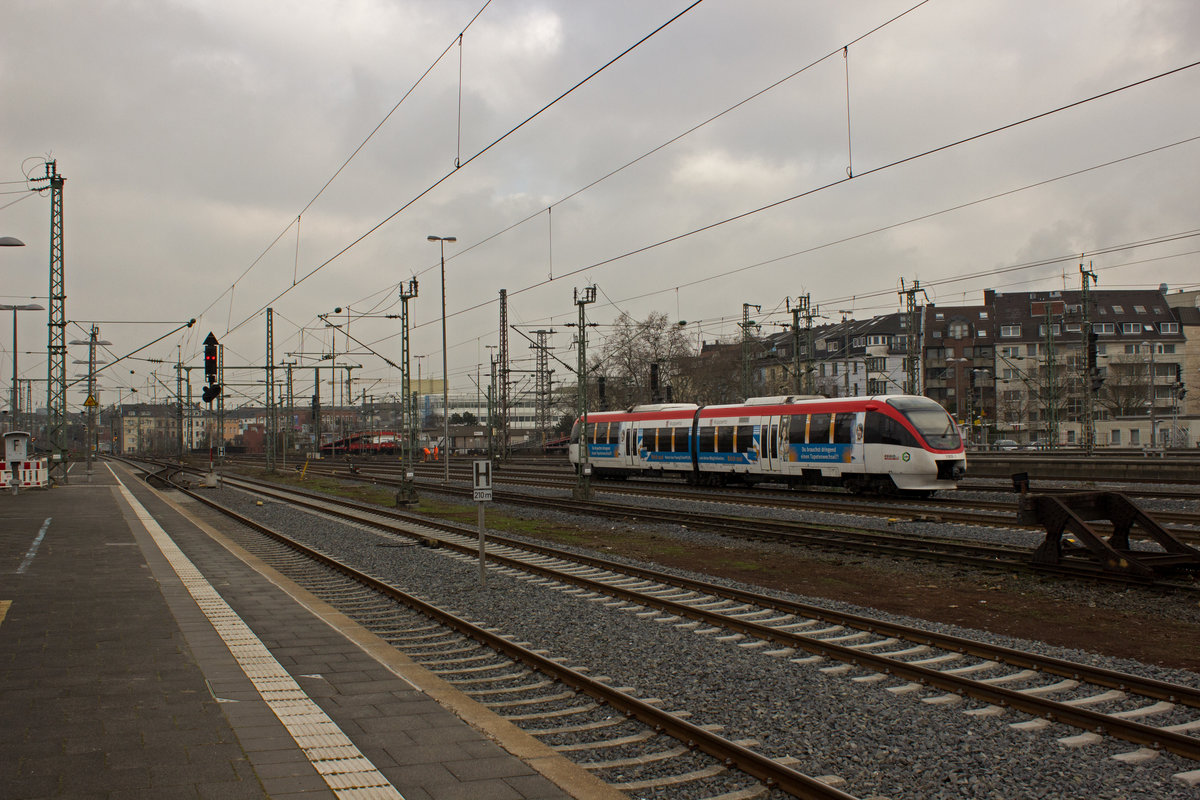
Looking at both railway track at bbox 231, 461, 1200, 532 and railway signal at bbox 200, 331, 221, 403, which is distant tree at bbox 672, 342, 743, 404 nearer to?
railway track at bbox 231, 461, 1200, 532

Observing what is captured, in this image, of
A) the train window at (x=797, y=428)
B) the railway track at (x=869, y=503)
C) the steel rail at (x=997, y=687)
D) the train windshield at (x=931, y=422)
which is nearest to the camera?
the steel rail at (x=997, y=687)

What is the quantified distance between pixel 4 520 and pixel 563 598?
17.3 meters

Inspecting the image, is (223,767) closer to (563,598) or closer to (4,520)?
(563,598)

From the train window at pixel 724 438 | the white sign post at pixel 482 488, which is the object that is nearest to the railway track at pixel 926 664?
the white sign post at pixel 482 488

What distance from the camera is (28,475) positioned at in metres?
36.1

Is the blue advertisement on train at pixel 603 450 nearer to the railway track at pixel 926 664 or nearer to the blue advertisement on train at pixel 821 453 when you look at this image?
the blue advertisement on train at pixel 821 453

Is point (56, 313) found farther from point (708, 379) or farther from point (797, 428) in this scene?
point (708, 379)

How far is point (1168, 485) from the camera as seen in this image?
29453 millimetres

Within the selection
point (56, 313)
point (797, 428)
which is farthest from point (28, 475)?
point (797, 428)

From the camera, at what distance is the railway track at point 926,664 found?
6.45 m

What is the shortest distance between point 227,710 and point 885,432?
2230cm

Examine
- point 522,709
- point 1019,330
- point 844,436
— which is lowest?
point 522,709

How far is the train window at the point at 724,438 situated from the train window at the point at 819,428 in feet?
12.8

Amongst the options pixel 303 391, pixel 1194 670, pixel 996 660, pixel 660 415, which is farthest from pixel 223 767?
pixel 303 391
